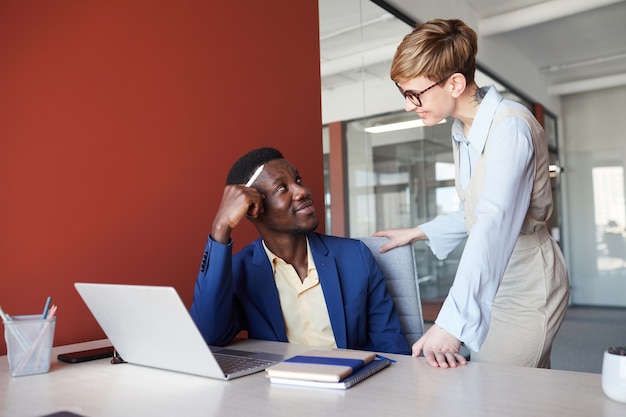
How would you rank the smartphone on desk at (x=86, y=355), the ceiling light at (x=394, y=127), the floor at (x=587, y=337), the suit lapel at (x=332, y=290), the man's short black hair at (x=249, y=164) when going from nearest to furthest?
the smartphone on desk at (x=86, y=355) < the suit lapel at (x=332, y=290) < the man's short black hair at (x=249, y=164) < the ceiling light at (x=394, y=127) < the floor at (x=587, y=337)

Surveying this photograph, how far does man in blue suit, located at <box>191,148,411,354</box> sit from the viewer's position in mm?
1872

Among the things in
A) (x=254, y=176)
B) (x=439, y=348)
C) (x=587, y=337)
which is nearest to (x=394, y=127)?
(x=254, y=176)

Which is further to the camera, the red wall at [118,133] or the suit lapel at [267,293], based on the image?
the suit lapel at [267,293]

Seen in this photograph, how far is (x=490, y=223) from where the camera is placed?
1.48 metres

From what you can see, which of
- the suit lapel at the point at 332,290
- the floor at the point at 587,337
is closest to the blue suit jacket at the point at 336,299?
the suit lapel at the point at 332,290

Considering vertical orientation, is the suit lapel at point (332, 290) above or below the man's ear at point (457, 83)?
below

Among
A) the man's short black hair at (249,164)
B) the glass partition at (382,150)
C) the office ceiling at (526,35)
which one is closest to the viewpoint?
the man's short black hair at (249,164)

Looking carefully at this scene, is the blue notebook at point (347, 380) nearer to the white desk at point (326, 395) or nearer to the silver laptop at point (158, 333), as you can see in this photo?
the white desk at point (326, 395)

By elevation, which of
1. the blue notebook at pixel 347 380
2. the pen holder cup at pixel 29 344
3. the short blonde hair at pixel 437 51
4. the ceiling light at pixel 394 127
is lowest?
the blue notebook at pixel 347 380

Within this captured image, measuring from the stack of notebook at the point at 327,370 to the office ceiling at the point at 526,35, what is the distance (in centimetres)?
236

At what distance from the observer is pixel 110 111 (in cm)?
197

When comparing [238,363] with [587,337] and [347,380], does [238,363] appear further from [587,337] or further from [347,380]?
[587,337]

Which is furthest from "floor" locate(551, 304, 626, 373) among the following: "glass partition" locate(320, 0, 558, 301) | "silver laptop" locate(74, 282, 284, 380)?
"silver laptop" locate(74, 282, 284, 380)

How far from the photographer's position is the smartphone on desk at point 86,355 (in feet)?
4.95
